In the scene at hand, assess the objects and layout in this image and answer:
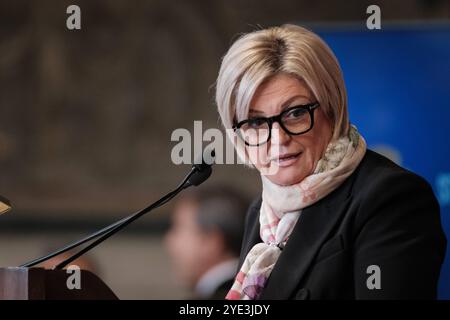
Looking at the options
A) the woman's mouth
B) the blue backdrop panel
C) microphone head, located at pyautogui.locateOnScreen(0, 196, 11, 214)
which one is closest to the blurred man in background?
the blue backdrop panel

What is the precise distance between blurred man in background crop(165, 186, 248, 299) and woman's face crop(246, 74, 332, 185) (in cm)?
187

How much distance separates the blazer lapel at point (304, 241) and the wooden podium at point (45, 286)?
1.43 feet

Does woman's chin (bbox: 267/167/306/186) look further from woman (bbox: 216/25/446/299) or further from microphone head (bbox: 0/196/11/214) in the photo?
microphone head (bbox: 0/196/11/214)

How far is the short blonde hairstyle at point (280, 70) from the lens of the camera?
2.66 metres

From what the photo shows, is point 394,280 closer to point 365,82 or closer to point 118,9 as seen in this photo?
point 365,82

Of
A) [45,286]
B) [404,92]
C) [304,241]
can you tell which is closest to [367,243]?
[304,241]

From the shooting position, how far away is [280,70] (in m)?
2.66

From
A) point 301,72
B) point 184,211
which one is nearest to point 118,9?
point 184,211


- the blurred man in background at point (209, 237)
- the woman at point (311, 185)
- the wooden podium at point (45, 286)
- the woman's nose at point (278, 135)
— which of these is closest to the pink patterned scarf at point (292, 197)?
the woman at point (311, 185)

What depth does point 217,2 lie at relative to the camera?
23.2 ft

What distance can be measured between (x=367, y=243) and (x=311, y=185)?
0.27m

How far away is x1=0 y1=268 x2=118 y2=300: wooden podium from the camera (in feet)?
8.20

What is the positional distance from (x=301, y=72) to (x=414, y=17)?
430 cm
